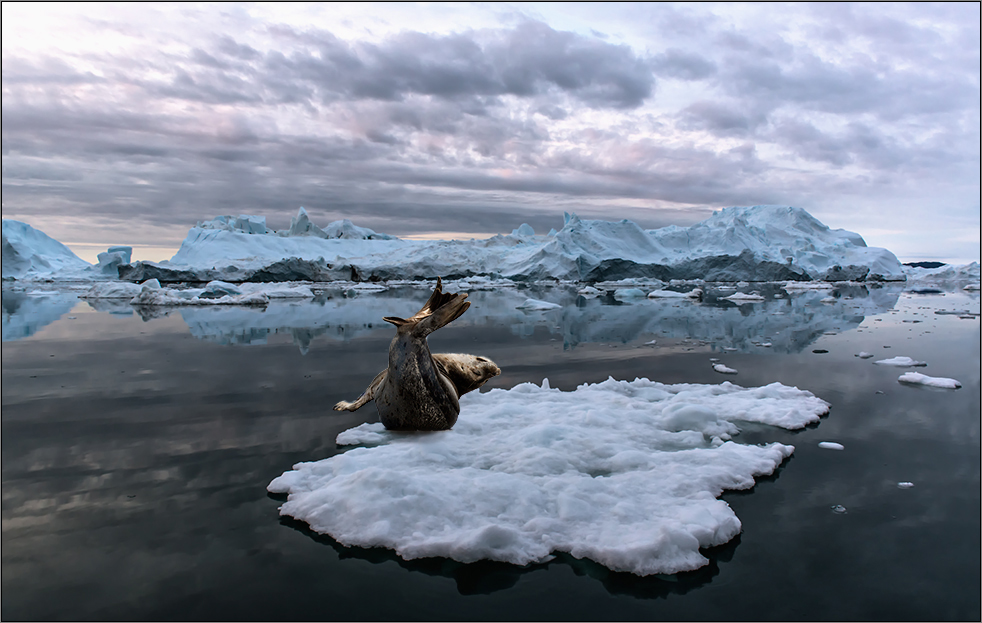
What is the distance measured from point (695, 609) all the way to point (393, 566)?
136 centimetres

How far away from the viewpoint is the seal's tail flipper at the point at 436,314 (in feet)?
14.9

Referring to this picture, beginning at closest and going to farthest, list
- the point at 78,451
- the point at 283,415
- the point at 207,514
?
the point at 207,514, the point at 78,451, the point at 283,415

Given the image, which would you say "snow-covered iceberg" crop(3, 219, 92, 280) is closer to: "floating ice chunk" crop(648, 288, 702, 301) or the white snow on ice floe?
"floating ice chunk" crop(648, 288, 702, 301)

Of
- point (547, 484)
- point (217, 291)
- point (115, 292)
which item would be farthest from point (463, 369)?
point (115, 292)

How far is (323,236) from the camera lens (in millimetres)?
68188

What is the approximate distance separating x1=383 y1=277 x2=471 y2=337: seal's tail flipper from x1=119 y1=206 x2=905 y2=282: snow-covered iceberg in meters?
36.3

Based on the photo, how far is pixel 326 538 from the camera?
2.87 meters

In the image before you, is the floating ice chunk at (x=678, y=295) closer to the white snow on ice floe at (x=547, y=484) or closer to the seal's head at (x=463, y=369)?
the white snow on ice floe at (x=547, y=484)

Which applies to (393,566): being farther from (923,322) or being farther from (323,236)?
(323,236)

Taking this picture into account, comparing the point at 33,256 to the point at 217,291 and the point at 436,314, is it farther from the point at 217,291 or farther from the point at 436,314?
the point at 436,314

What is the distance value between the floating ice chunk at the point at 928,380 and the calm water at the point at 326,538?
0.22 metres

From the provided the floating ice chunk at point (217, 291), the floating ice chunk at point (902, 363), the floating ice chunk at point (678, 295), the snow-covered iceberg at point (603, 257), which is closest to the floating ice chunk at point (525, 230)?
the snow-covered iceberg at point (603, 257)

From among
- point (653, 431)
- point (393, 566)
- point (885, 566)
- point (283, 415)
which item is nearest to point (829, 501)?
point (885, 566)

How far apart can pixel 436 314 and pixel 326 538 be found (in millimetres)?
2178
